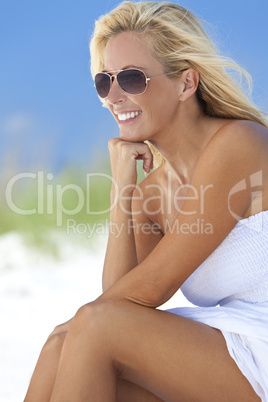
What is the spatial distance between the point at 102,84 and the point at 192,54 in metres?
0.53

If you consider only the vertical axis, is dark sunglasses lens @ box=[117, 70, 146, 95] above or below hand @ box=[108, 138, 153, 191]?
above

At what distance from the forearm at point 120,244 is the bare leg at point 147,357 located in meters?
0.78

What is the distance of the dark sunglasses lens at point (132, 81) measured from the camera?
110 inches

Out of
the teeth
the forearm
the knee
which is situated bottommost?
the knee

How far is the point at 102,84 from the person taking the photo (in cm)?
304

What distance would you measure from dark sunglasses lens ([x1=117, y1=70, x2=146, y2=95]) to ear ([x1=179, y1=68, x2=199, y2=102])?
20cm

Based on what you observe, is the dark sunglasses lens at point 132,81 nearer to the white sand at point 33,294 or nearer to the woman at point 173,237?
the woman at point 173,237

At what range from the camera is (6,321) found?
7094 mm

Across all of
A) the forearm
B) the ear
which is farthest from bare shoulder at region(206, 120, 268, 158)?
the forearm

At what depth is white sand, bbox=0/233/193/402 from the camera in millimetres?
5555

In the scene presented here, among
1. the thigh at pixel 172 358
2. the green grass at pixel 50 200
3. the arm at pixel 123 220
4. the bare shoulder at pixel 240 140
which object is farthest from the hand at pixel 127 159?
the green grass at pixel 50 200

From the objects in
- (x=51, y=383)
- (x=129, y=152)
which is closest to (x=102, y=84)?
(x=129, y=152)

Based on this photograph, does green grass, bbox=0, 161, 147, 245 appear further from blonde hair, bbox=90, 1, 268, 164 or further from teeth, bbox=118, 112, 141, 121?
blonde hair, bbox=90, 1, 268, 164

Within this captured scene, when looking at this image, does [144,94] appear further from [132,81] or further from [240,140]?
[240,140]
